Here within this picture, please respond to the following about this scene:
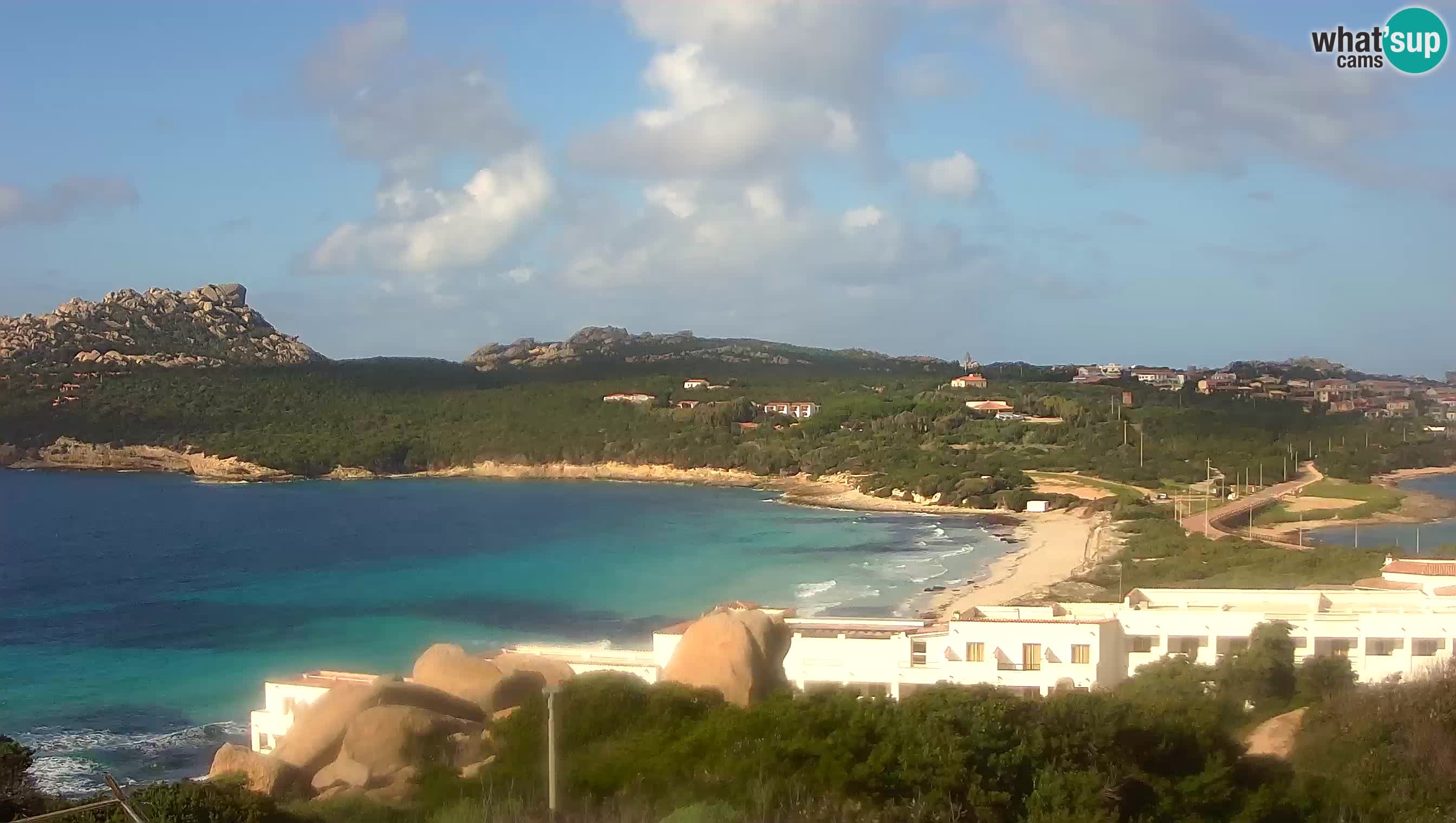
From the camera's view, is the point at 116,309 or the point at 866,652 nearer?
the point at 866,652

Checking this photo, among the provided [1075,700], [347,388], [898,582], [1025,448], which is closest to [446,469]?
[347,388]

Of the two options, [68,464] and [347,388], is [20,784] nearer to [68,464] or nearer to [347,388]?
[68,464]

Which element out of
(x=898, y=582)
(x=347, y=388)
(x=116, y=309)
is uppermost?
(x=116, y=309)

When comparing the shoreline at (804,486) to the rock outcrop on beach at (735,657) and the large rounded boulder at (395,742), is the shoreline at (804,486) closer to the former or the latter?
the rock outcrop on beach at (735,657)

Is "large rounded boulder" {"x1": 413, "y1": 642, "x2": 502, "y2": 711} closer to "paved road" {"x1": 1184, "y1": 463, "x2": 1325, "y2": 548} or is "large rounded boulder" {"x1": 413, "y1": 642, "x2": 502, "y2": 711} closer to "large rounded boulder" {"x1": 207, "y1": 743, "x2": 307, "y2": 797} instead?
"large rounded boulder" {"x1": 207, "y1": 743, "x2": 307, "y2": 797}

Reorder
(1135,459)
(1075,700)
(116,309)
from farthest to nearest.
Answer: (116,309) → (1135,459) → (1075,700)

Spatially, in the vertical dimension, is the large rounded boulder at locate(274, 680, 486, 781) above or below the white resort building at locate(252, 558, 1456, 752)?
above

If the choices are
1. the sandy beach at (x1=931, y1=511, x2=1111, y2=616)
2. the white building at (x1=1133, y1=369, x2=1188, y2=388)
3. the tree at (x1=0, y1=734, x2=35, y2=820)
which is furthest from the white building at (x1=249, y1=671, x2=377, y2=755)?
the white building at (x1=1133, y1=369, x2=1188, y2=388)

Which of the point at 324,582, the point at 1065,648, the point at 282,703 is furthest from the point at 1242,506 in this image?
the point at 282,703
